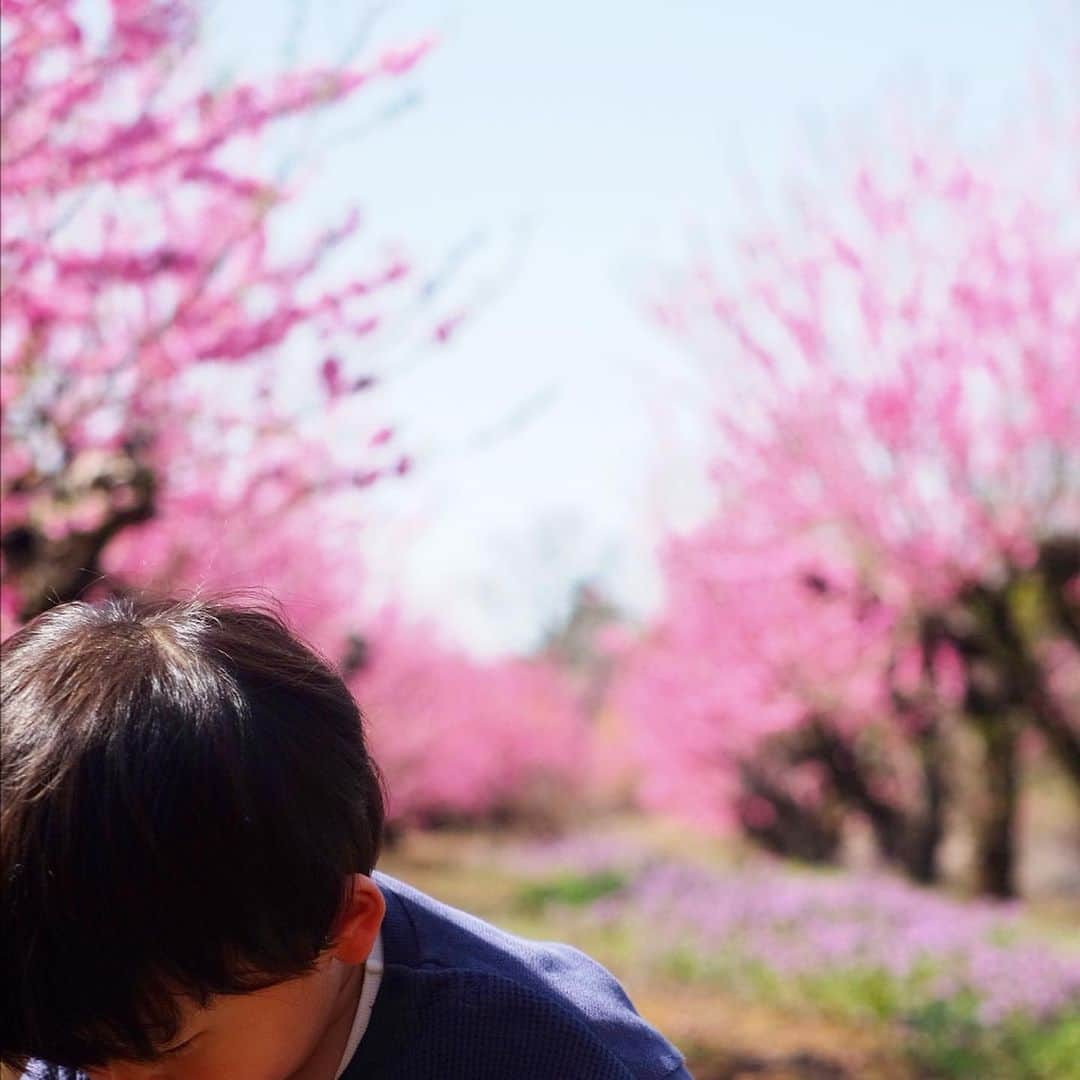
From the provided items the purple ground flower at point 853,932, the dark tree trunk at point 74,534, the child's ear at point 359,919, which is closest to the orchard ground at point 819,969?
the purple ground flower at point 853,932

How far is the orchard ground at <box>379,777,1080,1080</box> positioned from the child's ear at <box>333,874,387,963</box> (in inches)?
140

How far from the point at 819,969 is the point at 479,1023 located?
536 cm

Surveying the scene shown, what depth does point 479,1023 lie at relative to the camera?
125 cm

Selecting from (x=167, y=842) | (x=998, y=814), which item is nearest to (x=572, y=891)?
(x=998, y=814)

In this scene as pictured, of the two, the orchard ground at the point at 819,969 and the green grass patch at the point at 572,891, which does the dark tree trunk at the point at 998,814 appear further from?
the green grass patch at the point at 572,891

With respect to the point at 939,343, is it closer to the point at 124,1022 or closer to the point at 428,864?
the point at 124,1022

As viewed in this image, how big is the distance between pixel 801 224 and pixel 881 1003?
4541 millimetres

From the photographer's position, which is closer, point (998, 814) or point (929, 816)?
point (998, 814)

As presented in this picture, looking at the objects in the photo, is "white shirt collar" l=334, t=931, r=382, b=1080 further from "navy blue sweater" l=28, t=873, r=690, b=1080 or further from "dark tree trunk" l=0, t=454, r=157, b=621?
"dark tree trunk" l=0, t=454, r=157, b=621

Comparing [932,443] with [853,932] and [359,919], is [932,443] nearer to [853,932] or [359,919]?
[853,932]

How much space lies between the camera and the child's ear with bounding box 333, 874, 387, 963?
1.16 m

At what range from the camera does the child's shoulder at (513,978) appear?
126 cm

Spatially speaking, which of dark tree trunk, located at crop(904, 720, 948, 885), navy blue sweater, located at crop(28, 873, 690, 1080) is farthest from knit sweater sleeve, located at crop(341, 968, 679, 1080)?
dark tree trunk, located at crop(904, 720, 948, 885)

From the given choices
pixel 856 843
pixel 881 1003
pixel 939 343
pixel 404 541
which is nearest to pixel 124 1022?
pixel 881 1003
